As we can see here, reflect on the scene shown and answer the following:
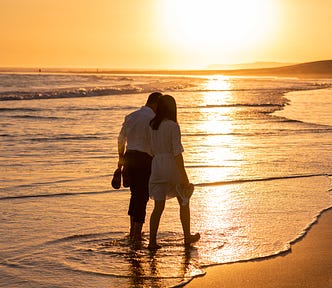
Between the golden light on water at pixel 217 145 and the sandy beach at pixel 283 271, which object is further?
the golden light on water at pixel 217 145

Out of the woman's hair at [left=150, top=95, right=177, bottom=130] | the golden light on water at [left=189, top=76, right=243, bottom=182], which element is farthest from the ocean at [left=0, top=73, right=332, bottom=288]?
the woman's hair at [left=150, top=95, right=177, bottom=130]

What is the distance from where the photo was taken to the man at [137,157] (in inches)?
332

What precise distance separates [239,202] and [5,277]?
4.46 m

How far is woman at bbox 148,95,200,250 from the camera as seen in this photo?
25.8 ft

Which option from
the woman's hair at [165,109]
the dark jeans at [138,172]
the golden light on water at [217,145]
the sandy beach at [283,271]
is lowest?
the sandy beach at [283,271]

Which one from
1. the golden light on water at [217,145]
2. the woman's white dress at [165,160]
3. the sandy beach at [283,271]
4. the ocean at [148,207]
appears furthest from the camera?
the golden light on water at [217,145]

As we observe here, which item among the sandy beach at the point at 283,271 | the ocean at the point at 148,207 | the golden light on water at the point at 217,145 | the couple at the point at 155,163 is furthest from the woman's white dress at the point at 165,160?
the golden light on water at the point at 217,145

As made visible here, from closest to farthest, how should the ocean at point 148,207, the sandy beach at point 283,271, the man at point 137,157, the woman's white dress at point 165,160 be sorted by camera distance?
the sandy beach at point 283,271, the ocean at point 148,207, the woman's white dress at point 165,160, the man at point 137,157

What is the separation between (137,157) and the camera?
8.47 m

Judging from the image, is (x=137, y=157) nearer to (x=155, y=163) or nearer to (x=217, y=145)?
(x=155, y=163)

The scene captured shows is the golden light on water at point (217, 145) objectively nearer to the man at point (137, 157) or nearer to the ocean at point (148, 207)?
the ocean at point (148, 207)

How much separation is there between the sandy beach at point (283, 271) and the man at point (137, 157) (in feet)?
5.20

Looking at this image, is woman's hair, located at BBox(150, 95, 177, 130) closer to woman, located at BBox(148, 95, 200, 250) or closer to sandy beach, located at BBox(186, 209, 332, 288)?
woman, located at BBox(148, 95, 200, 250)

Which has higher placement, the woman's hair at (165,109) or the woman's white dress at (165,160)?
the woman's hair at (165,109)
